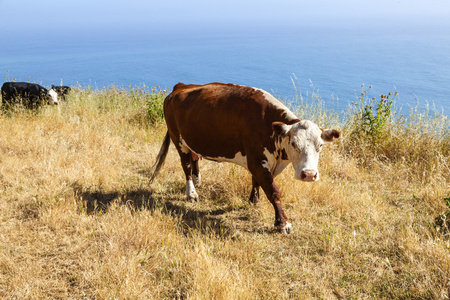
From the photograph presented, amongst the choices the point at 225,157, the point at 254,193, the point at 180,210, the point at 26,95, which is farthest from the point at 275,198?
the point at 26,95

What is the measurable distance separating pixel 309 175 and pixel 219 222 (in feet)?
4.83

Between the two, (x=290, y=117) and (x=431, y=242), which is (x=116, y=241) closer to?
(x=290, y=117)

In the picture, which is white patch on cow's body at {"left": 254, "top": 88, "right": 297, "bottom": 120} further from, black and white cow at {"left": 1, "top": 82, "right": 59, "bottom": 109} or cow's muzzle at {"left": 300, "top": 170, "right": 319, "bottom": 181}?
black and white cow at {"left": 1, "top": 82, "right": 59, "bottom": 109}

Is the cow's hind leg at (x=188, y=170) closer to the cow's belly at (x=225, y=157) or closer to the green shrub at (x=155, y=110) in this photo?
the cow's belly at (x=225, y=157)

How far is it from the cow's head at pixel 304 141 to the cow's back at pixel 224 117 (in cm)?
30

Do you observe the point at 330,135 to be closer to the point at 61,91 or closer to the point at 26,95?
the point at 26,95

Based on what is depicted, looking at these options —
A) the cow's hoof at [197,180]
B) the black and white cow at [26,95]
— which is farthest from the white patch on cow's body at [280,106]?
the black and white cow at [26,95]

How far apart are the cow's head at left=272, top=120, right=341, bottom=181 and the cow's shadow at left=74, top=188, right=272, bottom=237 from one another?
104 centimetres

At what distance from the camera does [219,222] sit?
469 centimetres

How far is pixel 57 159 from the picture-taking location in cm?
594

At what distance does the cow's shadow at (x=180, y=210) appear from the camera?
14.7 feet

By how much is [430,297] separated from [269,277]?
1.32 m

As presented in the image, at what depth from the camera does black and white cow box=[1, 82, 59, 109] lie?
9.17 meters

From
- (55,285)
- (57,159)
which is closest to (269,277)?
(55,285)
